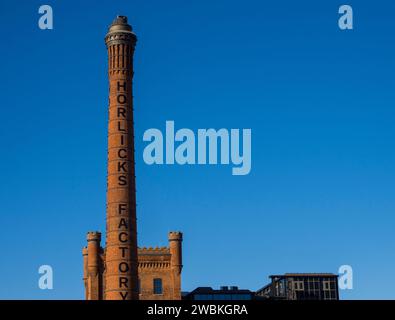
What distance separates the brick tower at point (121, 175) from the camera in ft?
228

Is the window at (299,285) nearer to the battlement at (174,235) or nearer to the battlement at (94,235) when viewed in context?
the battlement at (174,235)

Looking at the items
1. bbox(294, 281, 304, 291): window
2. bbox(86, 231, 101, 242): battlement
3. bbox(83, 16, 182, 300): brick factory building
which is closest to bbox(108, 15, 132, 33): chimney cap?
bbox(83, 16, 182, 300): brick factory building

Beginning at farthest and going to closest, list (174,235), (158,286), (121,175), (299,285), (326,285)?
(326,285), (299,285), (174,235), (158,286), (121,175)

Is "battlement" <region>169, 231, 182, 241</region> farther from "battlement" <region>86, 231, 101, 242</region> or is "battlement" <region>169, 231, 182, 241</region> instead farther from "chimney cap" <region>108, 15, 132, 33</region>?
"chimney cap" <region>108, 15, 132, 33</region>

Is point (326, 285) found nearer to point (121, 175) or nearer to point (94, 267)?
point (94, 267)

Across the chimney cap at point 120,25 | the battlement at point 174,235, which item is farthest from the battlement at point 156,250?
the chimney cap at point 120,25

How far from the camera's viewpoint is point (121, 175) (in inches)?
2771

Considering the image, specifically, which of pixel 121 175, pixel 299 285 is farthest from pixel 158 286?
pixel 299 285

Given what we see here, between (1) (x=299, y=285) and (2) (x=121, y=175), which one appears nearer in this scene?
(2) (x=121, y=175)

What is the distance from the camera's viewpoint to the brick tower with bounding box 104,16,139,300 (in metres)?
69.6
